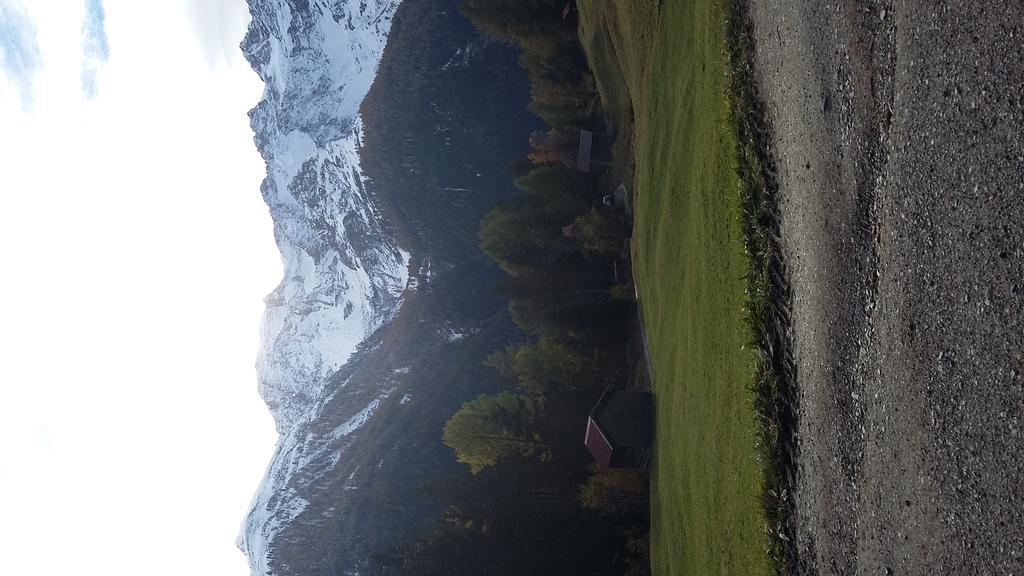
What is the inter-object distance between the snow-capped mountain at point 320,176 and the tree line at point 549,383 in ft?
175

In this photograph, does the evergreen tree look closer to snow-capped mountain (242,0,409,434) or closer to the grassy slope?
the grassy slope

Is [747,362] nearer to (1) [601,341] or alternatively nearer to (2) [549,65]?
(1) [601,341]

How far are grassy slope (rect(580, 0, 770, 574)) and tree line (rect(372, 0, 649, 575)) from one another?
10.9 metres

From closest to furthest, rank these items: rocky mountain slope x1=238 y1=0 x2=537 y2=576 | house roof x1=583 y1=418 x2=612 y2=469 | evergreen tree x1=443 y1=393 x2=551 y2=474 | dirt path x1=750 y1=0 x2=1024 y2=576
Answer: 1. dirt path x1=750 y1=0 x2=1024 y2=576
2. house roof x1=583 y1=418 x2=612 y2=469
3. evergreen tree x1=443 y1=393 x2=551 y2=474
4. rocky mountain slope x1=238 y1=0 x2=537 y2=576

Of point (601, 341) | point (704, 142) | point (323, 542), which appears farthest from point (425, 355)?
point (704, 142)

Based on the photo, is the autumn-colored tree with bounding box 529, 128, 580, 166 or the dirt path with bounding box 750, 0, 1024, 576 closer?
the dirt path with bounding box 750, 0, 1024, 576

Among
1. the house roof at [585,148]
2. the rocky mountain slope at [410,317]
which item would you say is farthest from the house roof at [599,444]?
the rocky mountain slope at [410,317]

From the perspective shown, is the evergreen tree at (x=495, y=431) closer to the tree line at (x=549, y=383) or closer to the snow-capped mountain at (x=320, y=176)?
the tree line at (x=549, y=383)

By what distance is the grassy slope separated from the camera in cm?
1820

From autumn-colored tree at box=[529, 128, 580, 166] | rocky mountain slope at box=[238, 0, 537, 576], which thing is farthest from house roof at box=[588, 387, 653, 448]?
rocky mountain slope at box=[238, 0, 537, 576]

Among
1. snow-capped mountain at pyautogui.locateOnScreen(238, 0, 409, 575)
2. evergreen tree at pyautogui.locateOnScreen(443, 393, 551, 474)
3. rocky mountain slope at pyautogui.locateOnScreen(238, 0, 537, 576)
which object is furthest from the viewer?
→ snow-capped mountain at pyautogui.locateOnScreen(238, 0, 409, 575)

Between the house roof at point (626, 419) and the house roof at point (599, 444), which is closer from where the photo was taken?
the house roof at point (626, 419)

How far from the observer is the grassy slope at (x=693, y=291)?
18.2m

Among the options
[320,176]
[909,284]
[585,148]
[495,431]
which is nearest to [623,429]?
[495,431]
